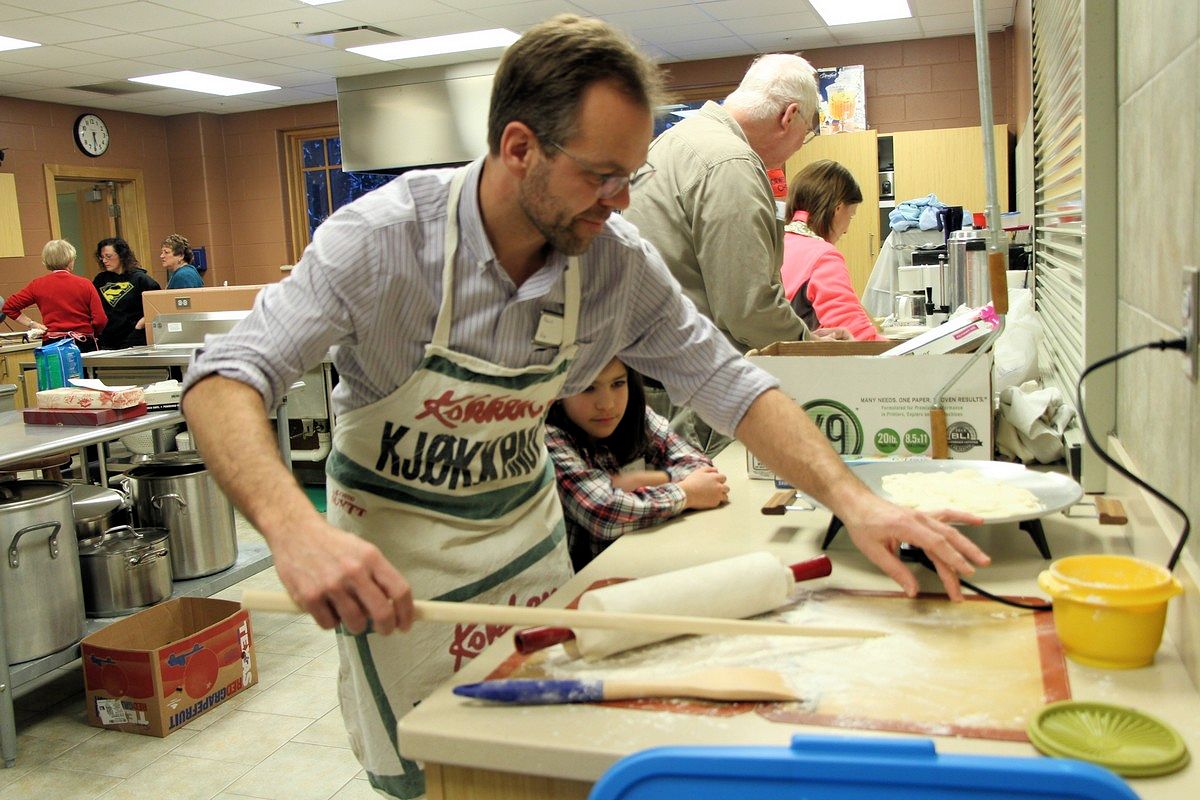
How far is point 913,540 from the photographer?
1191mm

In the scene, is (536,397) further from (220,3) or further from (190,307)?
(220,3)

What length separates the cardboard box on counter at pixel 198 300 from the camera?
536cm

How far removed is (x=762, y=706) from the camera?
Answer: 0.94m

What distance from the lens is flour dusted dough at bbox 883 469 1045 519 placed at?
1331 millimetres

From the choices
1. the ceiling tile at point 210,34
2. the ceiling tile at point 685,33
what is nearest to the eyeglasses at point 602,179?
the ceiling tile at point 210,34

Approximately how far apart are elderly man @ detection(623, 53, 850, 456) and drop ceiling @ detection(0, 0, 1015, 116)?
362 centimetres

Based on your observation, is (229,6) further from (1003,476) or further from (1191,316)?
(1191,316)

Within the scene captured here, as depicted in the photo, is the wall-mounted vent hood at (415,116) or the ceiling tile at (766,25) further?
the ceiling tile at (766,25)

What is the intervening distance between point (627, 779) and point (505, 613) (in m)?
0.28

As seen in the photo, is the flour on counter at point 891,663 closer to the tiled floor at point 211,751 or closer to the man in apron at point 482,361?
the man in apron at point 482,361

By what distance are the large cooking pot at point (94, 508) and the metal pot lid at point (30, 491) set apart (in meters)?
0.10

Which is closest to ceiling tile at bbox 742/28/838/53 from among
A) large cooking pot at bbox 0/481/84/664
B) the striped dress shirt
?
large cooking pot at bbox 0/481/84/664

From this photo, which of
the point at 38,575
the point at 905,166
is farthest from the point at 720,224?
the point at 905,166

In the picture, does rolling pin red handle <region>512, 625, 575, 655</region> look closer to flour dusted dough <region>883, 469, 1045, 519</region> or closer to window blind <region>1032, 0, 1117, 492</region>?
flour dusted dough <region>883, 469, 1045, 519</region>
